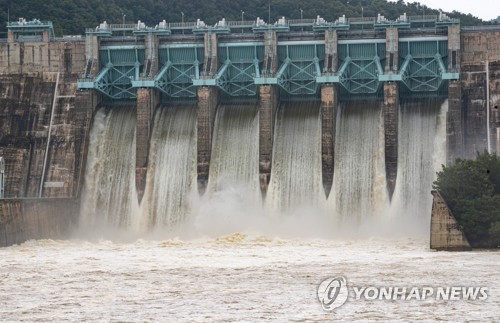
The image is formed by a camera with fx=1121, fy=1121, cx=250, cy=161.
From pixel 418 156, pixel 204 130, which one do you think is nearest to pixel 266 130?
pixel 204 130

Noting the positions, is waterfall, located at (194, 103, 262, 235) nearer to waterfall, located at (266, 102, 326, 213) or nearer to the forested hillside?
waterfall, located at (266, 102, 326, 213)

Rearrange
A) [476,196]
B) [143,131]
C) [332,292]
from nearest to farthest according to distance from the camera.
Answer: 1. [332,292]
2. [476,196]
3. [143,131]

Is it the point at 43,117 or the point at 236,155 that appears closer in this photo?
the point at 236,155

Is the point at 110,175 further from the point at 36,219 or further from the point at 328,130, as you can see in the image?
the point at 328,130

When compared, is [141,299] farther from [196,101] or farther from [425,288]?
[196,101]

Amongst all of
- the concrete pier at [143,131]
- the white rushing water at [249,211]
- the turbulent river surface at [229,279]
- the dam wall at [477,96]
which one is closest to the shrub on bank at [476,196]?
the turbulent river surface at [229,279]

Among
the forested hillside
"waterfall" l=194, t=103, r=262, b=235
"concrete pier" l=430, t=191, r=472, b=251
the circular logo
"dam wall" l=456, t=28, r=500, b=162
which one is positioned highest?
the forested hillside

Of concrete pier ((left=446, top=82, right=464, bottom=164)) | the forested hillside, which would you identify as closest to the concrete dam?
concrete pier ((left=446, top=82, right=464, bottom=164))
